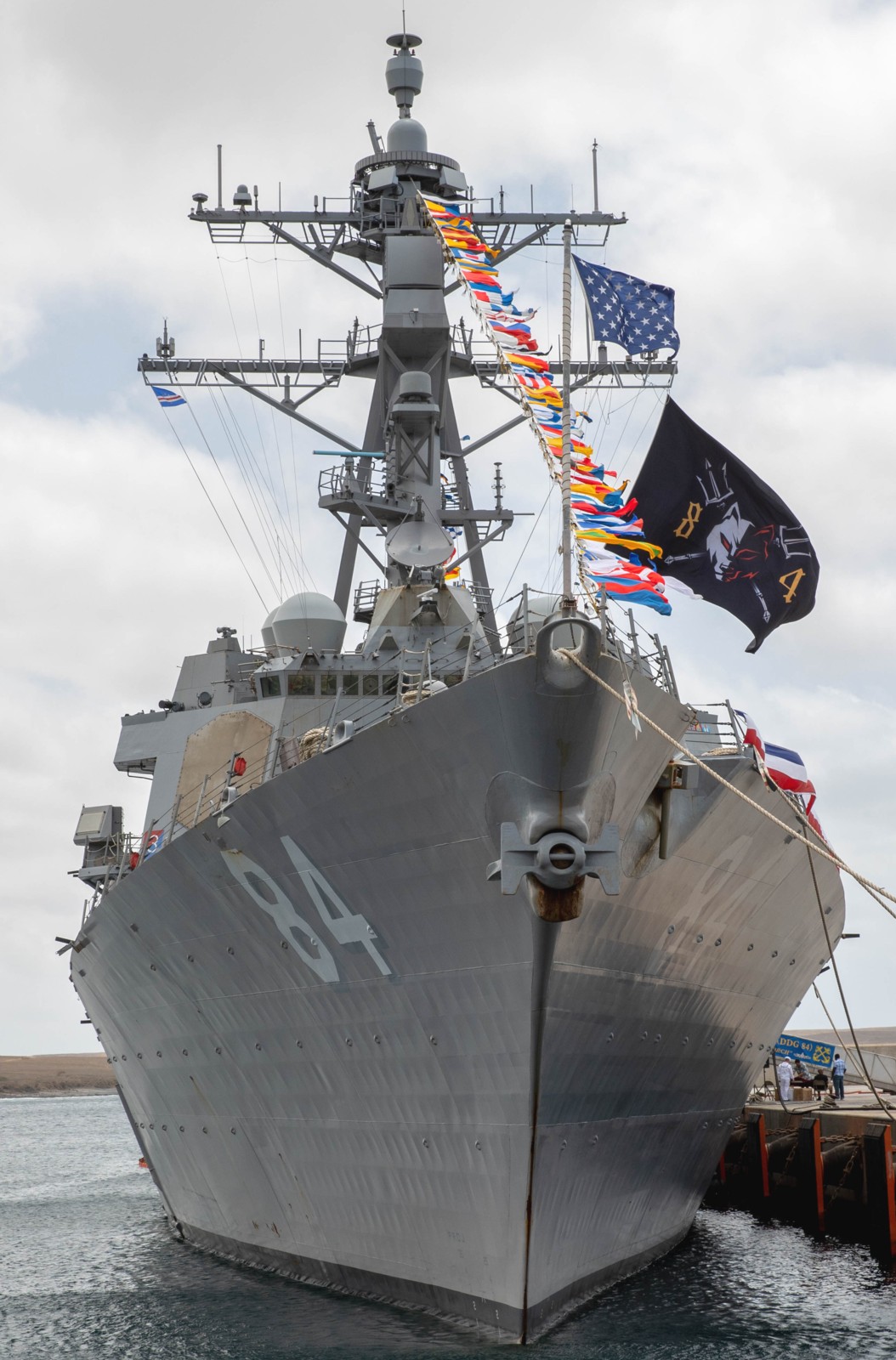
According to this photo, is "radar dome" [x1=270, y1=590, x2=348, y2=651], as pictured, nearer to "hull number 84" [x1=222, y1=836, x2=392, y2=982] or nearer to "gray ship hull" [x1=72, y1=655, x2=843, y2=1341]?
"gray ship hull" [x1=72, y1=655, x2=843, y2=1341]

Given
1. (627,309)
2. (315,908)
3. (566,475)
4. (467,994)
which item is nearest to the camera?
(566,475)

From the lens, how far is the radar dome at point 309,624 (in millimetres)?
15055

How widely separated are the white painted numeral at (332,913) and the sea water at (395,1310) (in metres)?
2.88

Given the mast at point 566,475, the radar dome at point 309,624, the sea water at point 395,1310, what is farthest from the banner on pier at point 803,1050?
the mast at point 566,475

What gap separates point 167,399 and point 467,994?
12274 millimetres

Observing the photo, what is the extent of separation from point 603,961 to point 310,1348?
372 centimetres

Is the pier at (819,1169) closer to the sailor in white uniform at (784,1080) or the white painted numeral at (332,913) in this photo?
the sailor in white uniform at (784,1080)

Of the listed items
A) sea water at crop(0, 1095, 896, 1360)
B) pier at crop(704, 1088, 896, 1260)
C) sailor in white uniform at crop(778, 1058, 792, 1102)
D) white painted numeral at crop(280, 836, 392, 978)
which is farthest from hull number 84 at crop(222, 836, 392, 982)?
sailor in white uniform at crop(778, 1058, 792, 1102)

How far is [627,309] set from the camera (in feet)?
38.4

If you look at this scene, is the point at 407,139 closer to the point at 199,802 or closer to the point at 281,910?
the point at 199,802

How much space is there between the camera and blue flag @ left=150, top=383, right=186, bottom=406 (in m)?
19.1

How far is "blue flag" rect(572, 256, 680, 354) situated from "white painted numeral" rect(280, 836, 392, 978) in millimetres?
5177

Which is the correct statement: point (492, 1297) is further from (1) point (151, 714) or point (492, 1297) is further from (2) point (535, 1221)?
(1) point (151, 714)

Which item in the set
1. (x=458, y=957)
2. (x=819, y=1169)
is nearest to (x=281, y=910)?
(x=458, y=957)
